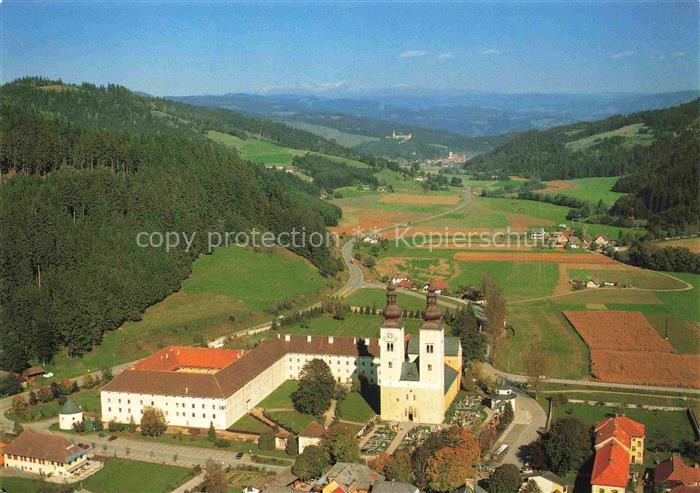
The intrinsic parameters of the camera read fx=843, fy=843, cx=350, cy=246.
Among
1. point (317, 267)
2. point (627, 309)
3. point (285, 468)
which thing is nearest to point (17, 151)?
point (317, 267)

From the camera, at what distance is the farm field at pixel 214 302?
70938mm

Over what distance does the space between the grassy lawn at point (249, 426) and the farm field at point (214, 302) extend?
1701cm

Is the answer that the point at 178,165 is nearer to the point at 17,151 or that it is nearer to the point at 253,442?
the point at 17,151

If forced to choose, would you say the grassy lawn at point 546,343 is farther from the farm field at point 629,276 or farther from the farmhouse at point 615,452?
the farmhouse at point 615,452

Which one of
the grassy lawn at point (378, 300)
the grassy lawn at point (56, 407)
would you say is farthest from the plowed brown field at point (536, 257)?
the grassy lawn at point (56, 407)

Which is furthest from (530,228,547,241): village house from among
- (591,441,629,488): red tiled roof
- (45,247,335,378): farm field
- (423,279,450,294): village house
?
(591,441,629,488): red tiled roof

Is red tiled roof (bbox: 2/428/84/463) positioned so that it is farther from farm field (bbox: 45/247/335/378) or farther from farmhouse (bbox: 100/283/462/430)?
farm field (bbox: 45/247/335/378)

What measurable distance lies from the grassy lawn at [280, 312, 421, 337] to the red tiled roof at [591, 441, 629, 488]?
101 feet

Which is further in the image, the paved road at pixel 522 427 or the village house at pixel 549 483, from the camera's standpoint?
the paved road at pixel 522 427

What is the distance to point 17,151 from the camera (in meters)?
85.5

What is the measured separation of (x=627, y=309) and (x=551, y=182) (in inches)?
4146

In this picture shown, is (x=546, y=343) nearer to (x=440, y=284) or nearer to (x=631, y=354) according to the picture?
(x=631, y=354)

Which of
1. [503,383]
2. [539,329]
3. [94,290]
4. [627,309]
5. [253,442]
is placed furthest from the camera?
[627,309]

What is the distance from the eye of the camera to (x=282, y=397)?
204 feet
